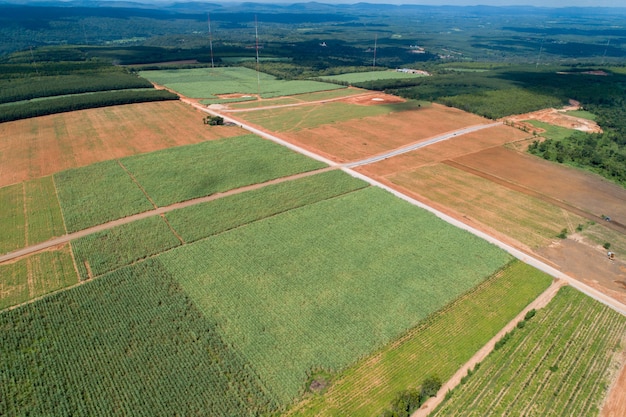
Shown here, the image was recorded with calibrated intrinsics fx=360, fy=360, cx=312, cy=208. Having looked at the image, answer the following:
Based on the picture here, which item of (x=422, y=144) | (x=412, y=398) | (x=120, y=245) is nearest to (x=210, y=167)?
(x=120, y=245)

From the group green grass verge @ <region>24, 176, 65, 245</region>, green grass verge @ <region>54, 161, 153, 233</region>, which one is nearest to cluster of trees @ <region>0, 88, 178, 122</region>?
green grass verge @ <region>54, 161, 153, 233</region>

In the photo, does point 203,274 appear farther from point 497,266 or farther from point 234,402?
point 497,266

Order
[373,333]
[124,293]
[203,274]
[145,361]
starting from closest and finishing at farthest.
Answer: [145,361]
[373,333]
[124,293]
[203,274]

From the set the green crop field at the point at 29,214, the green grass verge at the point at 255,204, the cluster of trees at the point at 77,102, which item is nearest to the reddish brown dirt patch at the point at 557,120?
the green grass verge at the point at 255,204

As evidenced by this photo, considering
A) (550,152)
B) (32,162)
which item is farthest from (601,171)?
(32,162)

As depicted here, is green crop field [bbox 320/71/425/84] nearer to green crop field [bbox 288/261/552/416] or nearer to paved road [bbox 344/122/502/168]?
paved road [bbox 344/122/502/168]

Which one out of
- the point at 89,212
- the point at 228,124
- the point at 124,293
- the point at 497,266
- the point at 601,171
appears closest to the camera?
the point at 124,293
